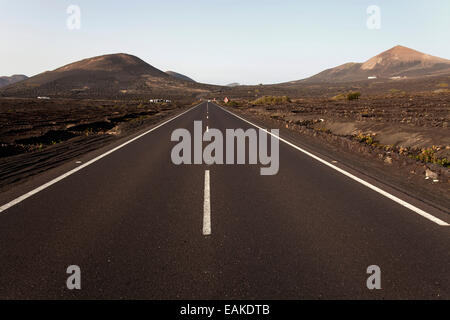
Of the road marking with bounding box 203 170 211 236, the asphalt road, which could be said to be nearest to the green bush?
the asphalt road

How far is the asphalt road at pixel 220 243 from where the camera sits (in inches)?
115

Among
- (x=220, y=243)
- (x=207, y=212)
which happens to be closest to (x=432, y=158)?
(x=207, y=212)

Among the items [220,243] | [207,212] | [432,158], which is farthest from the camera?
[432,158]

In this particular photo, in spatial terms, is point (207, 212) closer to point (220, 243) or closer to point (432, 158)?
point (220, 243)

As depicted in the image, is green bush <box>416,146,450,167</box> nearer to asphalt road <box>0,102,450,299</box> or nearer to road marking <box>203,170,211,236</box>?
asphalt road <box>0,102,450,299</box>

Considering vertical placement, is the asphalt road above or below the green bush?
below

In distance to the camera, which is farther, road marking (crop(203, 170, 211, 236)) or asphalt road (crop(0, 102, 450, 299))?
road marking (crop(203, 170, 211, 236))

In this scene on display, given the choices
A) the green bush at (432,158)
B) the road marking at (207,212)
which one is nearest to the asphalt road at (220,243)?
the road marking at (207,212)

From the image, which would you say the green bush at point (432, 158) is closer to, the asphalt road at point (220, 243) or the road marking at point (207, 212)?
the asphalt road at point (220, 243)

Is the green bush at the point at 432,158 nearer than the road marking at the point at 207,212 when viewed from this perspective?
No

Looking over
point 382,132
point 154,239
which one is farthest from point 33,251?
point 382,132

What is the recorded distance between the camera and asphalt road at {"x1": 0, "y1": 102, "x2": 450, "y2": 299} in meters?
2.92

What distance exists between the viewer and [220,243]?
3.81m

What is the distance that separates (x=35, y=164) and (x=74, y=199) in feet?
12.9
